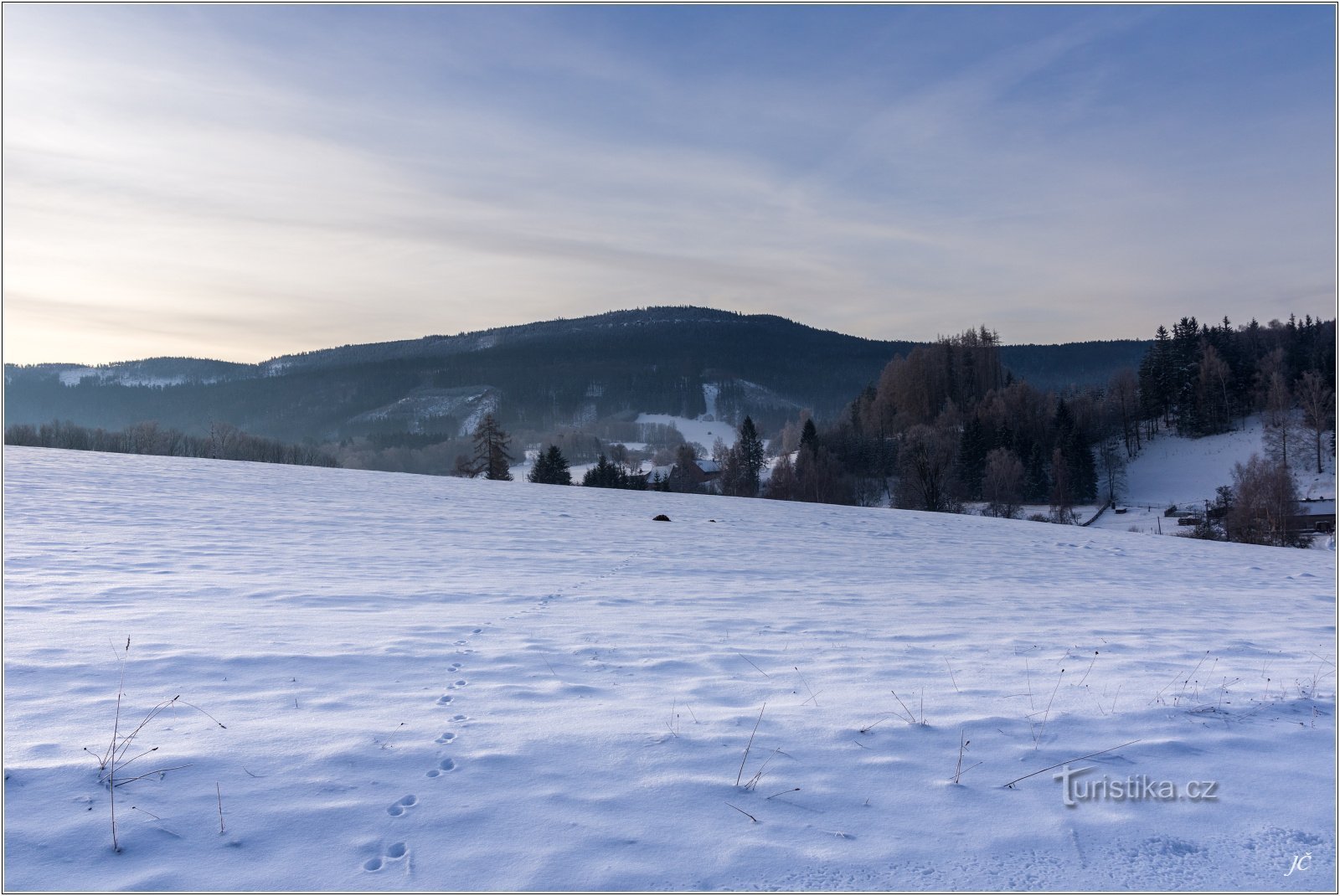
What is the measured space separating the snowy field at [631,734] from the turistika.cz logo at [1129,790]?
0.03 meters

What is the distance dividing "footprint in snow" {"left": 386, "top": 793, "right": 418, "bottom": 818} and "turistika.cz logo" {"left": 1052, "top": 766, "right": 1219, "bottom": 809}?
3.46 meters

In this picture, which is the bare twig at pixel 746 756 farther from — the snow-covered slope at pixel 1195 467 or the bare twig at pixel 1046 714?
the snow-covered slope at pixel 1195 467

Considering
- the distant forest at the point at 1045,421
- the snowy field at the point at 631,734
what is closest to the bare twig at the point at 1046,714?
the snowy field at the point at 631,734

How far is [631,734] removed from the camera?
484 centimetres

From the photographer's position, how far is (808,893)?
11.0ft

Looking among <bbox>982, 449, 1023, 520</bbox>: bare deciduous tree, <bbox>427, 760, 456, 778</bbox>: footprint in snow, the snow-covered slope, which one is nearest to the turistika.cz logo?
<bbox>427, 760, 456, 778</bbox>: footprint in snow

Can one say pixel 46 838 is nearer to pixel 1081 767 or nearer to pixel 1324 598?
pixel 1081 767

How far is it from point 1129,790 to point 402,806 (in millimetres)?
3988

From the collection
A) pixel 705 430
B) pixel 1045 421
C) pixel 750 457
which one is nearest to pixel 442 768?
pixel 750 457

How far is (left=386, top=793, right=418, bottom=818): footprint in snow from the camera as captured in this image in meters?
3.74

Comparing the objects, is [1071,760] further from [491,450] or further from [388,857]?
[491,450]

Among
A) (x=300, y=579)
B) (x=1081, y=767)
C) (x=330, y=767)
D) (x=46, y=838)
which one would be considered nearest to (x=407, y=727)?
(x=330, y=767)

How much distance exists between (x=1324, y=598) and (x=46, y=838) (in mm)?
18257

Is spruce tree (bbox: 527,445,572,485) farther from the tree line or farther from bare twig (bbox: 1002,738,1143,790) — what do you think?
bare twig (bbox: 1002,738,1143,790)
